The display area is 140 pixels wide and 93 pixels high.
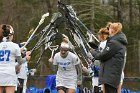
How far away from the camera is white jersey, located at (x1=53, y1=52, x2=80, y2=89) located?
33.2 ft

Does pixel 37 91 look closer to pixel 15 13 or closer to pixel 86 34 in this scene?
pixel 86 34

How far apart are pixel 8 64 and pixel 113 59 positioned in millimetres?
1825

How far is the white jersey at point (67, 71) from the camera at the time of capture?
10.1 meters

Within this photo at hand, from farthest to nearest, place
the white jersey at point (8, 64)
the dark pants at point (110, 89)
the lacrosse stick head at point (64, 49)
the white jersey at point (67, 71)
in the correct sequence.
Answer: the white jersey at point (67, 71) → the lacrosse stick head at point (64, 49) → the white jersey at point (8, 64) → the dark pants at point (110, 89)

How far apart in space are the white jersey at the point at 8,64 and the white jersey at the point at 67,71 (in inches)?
81.5

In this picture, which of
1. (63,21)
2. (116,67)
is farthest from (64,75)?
(116,67)

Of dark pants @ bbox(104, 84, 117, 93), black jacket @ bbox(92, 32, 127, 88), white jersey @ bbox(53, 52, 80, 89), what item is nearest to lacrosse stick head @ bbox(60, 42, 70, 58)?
white jersey @ bbox(53, 52, 80, 89)

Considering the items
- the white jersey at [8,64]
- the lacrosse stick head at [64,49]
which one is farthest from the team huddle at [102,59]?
the lacrosse stick head at [64,49]

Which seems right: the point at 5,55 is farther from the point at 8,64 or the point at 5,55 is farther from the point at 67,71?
the point at 67,71

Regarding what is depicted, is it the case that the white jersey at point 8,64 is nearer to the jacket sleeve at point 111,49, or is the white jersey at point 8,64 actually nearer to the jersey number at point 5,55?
the jersey number at point 5,55

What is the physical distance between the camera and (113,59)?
766 centimetres

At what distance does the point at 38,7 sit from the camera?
76.6ft

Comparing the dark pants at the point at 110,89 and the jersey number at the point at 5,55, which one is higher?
the jersey number at the point at 5,55

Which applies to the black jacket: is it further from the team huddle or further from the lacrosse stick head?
the lacrosse stick head
